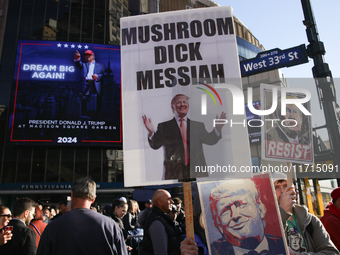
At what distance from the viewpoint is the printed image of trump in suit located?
2615 mm

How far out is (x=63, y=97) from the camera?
1977 centimetres

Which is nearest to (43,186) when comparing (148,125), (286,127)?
(148,125)

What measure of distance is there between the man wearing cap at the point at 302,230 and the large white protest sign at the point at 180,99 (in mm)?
497

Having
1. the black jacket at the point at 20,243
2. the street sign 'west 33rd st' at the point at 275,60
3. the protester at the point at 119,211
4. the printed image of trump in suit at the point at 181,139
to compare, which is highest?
the street sign 'west 33rd st' at the point at 275,60

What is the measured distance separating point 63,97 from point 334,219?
19288 mm

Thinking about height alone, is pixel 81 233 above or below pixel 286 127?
below

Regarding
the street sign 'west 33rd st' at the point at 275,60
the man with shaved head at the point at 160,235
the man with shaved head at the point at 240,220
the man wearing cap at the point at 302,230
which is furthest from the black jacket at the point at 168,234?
the street sign 'west 33rd st' at the point at 275,60

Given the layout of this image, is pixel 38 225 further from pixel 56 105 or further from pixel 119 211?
pixel 56 105

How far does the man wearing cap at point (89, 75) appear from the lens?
65.7 ft

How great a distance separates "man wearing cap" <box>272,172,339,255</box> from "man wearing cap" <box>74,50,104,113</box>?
18.5 metres

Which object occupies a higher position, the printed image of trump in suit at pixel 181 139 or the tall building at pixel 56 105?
the tall building at pixel 56 105

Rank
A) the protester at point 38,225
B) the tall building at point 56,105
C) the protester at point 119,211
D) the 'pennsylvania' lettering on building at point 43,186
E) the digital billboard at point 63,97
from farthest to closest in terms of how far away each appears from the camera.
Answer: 1. the tall building at point 56,105
2. the 'pennsylvania' lettering on building at point 43,186
3. the digital billboard at point 63,97
4. the protester at point 119,211
5. the protester at point 38,225

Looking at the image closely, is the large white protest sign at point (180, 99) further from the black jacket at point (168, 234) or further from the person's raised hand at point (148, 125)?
the black jacket at point (168, 234)

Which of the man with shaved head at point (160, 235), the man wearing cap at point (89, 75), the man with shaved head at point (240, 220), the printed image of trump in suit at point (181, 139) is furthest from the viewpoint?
the man wearing cap at point (89, 75)
